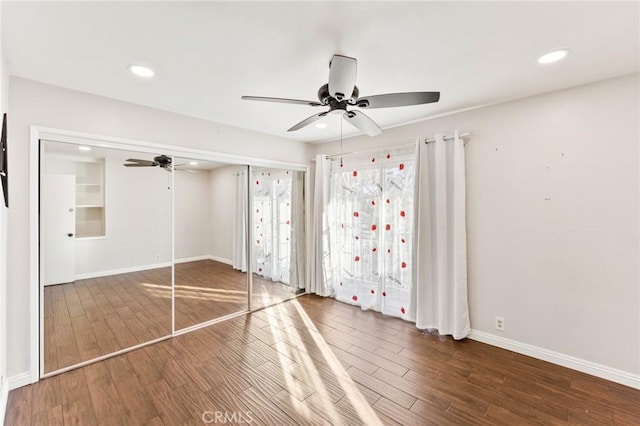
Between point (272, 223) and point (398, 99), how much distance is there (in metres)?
2.83

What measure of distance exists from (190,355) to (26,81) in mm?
2764

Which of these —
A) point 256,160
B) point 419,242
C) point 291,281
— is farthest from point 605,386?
point 256,160

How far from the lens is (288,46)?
181 cm

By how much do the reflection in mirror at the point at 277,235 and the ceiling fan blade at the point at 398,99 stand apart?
2.29 m

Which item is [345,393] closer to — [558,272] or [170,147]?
[558,272]

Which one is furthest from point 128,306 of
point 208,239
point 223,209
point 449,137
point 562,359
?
point 562,359

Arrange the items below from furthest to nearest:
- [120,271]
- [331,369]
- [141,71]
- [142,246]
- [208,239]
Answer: [208,239] → [142,246] → [120,271] → [331,369] → [141,71]

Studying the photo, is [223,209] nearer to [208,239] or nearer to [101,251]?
[208,239]

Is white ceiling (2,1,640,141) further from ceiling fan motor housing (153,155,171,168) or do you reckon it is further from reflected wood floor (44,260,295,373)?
reflected wood floor (44,260,295,373)

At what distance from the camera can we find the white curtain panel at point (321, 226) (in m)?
4.31

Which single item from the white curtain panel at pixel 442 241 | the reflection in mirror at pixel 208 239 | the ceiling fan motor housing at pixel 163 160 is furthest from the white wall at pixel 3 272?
the white curtain panel at pixel 442 241

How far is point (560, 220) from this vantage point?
99.3 inches

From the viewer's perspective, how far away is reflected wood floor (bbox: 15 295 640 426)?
1.90 m

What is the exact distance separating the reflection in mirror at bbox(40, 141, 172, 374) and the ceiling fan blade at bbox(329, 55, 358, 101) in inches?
87.3
